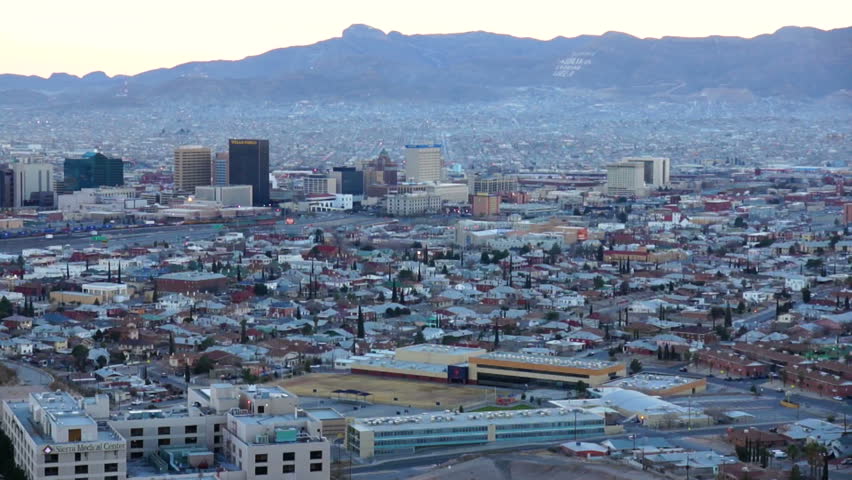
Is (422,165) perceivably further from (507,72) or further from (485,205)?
(507,72)

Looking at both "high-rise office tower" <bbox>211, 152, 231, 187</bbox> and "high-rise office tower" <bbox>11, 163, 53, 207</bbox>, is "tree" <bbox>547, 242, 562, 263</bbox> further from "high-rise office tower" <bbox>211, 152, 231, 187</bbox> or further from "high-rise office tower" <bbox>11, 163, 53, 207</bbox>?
"high-rise office tower" <bbox>11, 163, 53, 207</bbox>

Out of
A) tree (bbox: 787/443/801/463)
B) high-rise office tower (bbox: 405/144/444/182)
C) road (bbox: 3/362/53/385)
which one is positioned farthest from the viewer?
high-rise office tower (bbox: 405/144/444/182)

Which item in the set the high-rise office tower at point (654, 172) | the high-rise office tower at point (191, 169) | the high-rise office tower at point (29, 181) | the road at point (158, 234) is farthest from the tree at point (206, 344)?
the high-rise office tower at point (654, 172)

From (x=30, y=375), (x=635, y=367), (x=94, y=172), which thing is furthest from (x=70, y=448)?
(x=94, y=172)

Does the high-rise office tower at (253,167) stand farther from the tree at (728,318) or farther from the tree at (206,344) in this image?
the tree at (206,344)

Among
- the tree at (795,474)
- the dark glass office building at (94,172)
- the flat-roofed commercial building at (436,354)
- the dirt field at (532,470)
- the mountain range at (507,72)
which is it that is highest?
the mountain range at (507,72)

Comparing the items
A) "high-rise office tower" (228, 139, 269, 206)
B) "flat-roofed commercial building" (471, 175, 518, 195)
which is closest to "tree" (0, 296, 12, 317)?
"high-rise office tower" (228, 139, 269, 206)
